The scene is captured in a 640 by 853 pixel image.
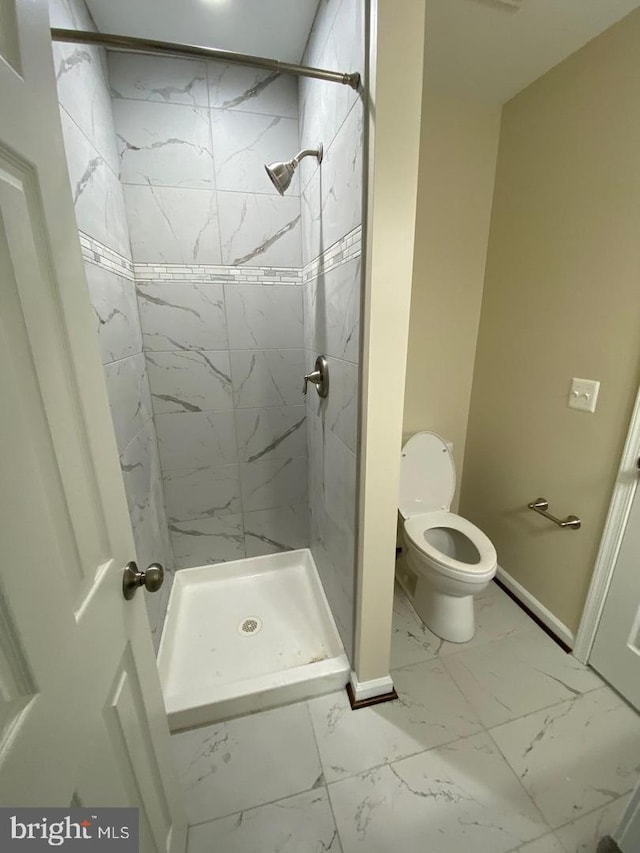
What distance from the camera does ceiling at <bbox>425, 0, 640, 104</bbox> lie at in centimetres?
111

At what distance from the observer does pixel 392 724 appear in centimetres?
123

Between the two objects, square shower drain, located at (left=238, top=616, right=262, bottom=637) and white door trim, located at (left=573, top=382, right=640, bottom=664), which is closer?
white door trim, located at (left=573, top=382, right=640, bottom=664)

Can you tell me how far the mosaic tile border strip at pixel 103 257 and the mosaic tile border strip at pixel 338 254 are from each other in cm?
72

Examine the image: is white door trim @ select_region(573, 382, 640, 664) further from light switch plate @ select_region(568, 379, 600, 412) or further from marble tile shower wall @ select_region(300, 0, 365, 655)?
marble tile shower wall @ select_region(300, 0, 365, 655)

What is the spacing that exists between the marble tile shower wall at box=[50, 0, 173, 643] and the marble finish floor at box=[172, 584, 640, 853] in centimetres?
61

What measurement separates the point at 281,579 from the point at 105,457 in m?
1.53

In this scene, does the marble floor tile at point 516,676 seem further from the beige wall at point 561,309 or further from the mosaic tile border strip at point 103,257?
the mosaic tile border strip at point 103,257

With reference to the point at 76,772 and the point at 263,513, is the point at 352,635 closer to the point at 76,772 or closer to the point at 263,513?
the point at 263,513

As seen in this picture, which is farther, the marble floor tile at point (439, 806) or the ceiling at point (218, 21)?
the ceiling at point (218, 21)

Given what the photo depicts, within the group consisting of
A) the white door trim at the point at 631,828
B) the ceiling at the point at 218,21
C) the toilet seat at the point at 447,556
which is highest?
the ceiling at the point at 218,21

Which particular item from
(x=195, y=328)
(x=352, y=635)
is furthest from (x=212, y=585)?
(x=195, y=328)

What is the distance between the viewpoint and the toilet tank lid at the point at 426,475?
1781 millimetres

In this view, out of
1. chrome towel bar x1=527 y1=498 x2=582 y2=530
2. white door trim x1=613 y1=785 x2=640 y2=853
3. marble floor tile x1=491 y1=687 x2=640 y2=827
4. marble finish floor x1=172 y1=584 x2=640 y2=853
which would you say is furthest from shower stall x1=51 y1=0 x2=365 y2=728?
chrome towel bar x1=527 y1=498 x2=582 y2=530

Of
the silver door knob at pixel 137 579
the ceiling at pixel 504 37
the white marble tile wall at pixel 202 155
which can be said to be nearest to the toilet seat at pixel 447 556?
the silver door knob at pixel 137 579
